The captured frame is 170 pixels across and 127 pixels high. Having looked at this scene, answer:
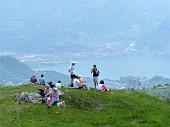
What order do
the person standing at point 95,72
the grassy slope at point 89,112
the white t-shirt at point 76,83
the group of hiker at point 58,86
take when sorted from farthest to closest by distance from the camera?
the person standing at point 95,72
the white t-shirt at point 76,83
the group of hiker at point 58,86
the grassy slope at point 89,112

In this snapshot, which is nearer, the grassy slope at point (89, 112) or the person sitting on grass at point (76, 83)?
the grassy slope at point (89, 112)

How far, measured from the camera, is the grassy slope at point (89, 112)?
83.0 ft

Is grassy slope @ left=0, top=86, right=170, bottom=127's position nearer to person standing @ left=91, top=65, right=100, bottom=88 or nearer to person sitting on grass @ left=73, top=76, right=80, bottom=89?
person sitting on grass @ left=73, top=76, right=80, bottom=89

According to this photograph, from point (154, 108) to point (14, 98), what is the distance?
32.4 feet

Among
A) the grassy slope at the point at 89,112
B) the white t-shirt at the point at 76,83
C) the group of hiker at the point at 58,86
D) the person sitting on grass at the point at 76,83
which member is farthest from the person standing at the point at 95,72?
the grassy slope at the point at 89,112

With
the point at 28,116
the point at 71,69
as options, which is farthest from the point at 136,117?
the point at 71,69

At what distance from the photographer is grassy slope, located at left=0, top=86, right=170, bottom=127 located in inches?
997

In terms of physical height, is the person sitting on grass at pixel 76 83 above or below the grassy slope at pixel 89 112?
above

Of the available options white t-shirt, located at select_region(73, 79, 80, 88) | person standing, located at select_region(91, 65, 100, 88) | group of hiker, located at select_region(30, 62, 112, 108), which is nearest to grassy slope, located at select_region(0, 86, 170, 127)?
group of hiker, located at select_region(30, 62, 112, 108)

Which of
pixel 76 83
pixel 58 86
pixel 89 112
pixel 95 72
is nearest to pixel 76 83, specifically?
pixel 76 83

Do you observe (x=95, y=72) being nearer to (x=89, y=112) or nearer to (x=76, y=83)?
(x=76, y=83)

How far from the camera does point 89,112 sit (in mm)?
28344

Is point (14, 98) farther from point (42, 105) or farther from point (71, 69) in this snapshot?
point (71, 69)

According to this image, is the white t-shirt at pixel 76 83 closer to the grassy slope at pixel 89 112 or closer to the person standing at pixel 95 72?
the person standing at pixel 95 72
